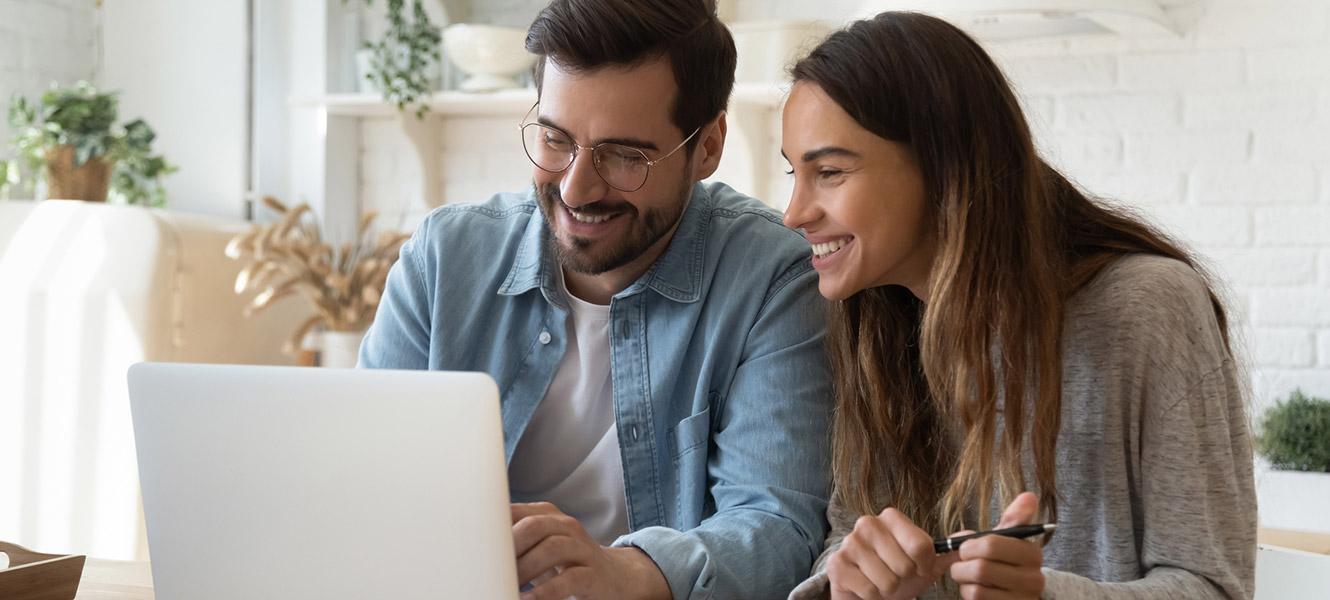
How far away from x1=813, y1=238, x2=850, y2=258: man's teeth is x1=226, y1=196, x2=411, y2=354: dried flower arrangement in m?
1.53

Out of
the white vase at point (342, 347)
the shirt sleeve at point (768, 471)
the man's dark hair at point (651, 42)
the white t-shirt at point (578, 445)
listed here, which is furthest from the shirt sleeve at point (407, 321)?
the white vase at point (342, 347)

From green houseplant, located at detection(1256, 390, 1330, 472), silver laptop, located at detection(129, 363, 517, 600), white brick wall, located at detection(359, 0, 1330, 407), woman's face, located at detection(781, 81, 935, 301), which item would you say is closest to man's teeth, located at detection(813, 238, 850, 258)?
Answer: woman's face, located at detection(781, 81, 935, 301)

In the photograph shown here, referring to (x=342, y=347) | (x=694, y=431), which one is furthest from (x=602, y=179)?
(x=342, y=347)

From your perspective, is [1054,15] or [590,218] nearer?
[590,218]

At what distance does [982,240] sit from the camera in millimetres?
1131

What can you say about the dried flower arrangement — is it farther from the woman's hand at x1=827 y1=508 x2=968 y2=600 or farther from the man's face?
the woman's hand at x1=827 y1=508 x2=968 y2=600

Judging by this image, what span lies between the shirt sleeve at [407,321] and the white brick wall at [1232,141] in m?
1.26

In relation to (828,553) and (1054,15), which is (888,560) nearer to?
(828,553)

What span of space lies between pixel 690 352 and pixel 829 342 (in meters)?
0.16

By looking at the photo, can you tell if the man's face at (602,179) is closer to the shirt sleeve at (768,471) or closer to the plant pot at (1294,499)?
the shirt sleeve at (768,471)

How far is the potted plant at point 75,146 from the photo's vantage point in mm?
2572

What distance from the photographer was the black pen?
88cm

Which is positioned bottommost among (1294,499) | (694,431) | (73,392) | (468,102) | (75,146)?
(1294,499)

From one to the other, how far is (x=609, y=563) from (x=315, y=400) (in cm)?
32
